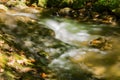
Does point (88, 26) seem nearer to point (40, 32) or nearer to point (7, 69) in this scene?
point (40, 32)

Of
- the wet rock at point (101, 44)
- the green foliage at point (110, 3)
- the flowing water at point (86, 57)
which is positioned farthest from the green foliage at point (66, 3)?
the wet rock at point (101, 44)

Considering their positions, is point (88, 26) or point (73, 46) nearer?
point (73, 46)

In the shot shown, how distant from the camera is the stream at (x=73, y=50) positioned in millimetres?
7707

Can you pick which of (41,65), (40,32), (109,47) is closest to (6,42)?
(41,65)

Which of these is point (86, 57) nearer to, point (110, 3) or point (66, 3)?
point (110, 3)

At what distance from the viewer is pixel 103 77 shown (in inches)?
298

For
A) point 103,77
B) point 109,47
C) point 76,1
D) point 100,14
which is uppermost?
point 76,1

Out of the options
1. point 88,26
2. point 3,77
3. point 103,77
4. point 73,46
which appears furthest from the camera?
point 88,26

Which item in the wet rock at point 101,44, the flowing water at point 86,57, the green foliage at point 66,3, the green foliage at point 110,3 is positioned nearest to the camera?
the flowing water at point 86,57

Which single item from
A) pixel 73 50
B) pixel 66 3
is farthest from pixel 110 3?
pixel 73 50

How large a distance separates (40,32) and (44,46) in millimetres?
1328

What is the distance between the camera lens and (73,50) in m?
9.45

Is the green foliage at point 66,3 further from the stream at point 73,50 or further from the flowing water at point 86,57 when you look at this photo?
the stream at point 73,50

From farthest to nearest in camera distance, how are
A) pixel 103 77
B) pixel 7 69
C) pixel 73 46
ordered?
1. pixel 73 46
2. pixel 103 77
3. pixel 7 69
